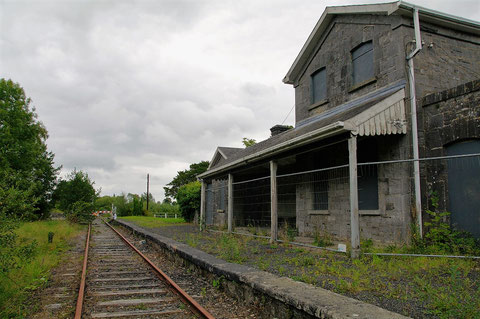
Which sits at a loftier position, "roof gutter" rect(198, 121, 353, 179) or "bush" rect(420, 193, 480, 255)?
"roof gutter" rect(198, 121, 353, 179)

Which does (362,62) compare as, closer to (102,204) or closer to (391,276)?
(391,276)

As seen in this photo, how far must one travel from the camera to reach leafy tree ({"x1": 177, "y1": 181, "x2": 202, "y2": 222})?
22.5 metres

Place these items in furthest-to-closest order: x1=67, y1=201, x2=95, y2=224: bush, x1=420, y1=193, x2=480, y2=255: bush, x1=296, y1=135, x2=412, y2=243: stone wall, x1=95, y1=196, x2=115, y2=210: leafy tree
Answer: x1=95, y1=196, x2=115, y2=210: leafy tree, x1=67, y1=201, x2=95, y2=224: bush, x1=296, y1=135, x2=412, y2=243: stone wall, x1=420, y1=193, x2=480, y2=255: bush

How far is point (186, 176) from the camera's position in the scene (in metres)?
57.8

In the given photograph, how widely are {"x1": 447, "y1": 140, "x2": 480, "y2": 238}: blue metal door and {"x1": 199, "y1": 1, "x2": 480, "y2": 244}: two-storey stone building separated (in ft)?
0.09

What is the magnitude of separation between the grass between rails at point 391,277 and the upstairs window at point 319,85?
5684 millimetres

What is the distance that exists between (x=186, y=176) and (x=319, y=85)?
4768 centimetres

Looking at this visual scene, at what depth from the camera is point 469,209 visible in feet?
22.7

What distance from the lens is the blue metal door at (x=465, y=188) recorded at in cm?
676

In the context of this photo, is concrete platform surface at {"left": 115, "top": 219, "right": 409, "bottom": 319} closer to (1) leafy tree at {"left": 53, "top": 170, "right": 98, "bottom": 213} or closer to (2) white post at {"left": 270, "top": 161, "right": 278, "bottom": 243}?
(2) white post at {"left": 270, "top": 161, "right": 278, "bottom": 243}

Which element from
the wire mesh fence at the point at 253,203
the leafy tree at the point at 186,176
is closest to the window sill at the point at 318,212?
the wire mesh fence at the point at 253,203

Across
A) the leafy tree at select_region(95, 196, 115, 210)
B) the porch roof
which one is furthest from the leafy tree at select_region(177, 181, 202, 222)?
the porch roof

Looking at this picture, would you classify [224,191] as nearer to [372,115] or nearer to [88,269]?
[88,269]

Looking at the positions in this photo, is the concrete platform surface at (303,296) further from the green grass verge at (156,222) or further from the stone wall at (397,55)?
the green grass verge at (156,222)
